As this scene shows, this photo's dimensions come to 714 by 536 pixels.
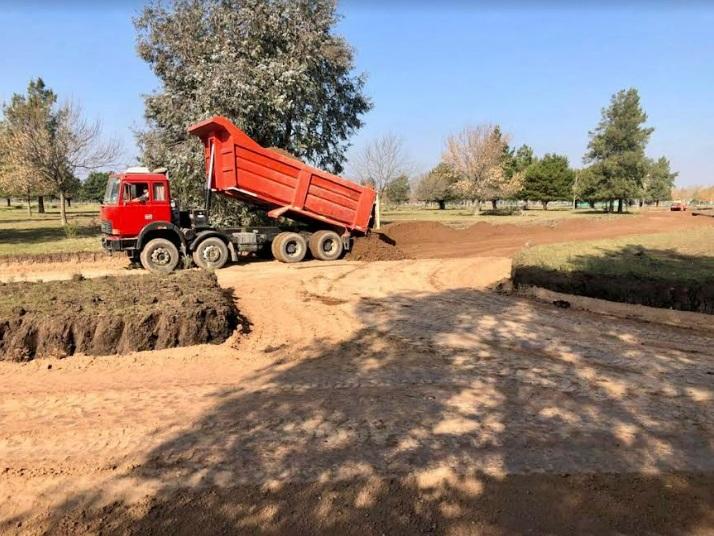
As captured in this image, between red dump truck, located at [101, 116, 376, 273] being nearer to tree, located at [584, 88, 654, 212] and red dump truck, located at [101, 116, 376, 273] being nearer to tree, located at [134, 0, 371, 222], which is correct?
tree, located at [134, 0, 371, 222]

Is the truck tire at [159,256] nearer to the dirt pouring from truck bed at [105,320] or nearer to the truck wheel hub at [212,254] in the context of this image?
the truck wheel hub at [212,254]

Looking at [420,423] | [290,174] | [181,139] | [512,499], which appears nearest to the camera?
[512,499]

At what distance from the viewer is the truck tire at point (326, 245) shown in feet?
51.8

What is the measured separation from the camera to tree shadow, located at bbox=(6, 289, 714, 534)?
3059mm

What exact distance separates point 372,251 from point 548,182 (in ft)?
198

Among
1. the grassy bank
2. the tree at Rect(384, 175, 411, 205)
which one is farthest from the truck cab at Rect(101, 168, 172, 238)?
the tree at Rect(384, 175, 411, 205)

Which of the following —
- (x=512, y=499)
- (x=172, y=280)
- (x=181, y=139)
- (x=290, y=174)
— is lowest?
(x=512, y=499)

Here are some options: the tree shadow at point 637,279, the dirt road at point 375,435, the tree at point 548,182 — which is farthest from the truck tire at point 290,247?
the tree at point 548,182

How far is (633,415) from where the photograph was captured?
14.5 feet

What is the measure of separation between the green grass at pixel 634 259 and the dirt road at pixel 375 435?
6.72 ft

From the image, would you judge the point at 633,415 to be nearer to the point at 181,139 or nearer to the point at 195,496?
the point at 195,496

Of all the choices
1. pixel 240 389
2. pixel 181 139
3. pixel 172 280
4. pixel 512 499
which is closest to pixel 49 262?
pixel 181 139

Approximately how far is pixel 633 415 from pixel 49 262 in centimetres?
1630

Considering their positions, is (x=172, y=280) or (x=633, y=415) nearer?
(x=633, y=415)
